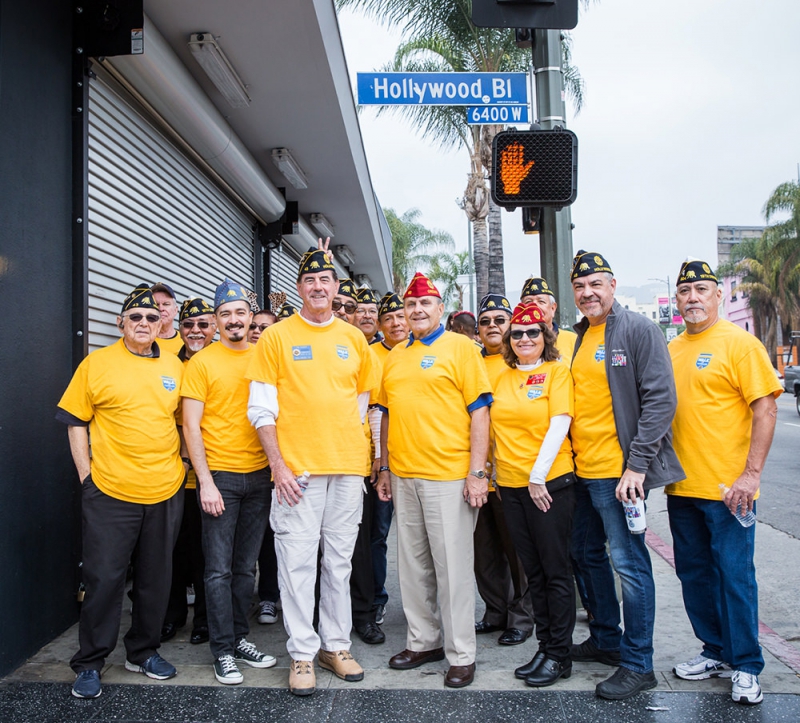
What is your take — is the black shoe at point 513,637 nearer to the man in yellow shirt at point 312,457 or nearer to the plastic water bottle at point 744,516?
the man in yellow shirt at point 312,457

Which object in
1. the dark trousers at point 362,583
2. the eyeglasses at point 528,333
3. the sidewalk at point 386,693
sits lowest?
the sidewalk at point 386,693

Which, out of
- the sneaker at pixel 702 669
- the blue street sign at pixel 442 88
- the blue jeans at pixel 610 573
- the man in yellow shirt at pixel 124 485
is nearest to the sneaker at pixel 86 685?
the man in yellow shirt at pixel 124 485

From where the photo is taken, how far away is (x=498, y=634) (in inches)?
187

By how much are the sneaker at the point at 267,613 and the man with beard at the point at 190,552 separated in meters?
0.44

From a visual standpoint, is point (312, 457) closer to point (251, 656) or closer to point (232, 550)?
point (232, 550)

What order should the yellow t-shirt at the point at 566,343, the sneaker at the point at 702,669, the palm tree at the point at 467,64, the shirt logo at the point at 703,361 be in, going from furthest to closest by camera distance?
the palm tree at the point at 467,64 → the yellow t-shirt at the point at 566,343 → the sneaker at the point at 702,669 → the shirt logo at the point at 703,361

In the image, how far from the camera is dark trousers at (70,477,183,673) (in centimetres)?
Result: 392

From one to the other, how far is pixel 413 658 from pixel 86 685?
1.78 metres

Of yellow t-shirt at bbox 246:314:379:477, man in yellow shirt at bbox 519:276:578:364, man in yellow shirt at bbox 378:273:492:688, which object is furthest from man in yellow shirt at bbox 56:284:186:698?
man in yellow shirt at bbox 519:276:578:364

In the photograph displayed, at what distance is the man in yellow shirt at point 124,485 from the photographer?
12.9ft

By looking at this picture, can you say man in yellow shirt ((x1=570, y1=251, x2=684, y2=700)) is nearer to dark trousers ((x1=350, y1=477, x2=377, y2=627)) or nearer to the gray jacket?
the gray jacket

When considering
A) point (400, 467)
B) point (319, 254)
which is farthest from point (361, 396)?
point (319, 254)

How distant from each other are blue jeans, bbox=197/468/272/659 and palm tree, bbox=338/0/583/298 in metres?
10.7

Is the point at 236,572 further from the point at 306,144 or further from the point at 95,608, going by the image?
the point at 306,144
